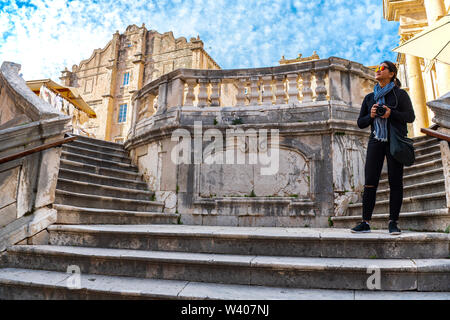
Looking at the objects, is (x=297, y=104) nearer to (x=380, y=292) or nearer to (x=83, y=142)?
(x=380, y=292)

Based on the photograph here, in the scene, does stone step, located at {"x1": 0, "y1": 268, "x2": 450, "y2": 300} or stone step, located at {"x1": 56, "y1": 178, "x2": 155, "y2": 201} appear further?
stone step, located at {"x1": 56, "y1": 178, "x2": 155, "y2": 201}

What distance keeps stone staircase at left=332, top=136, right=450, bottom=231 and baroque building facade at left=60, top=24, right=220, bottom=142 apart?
22.0 metres

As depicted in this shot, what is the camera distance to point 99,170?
19.7 ft

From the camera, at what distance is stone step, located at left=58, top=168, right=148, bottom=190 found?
5.27 meters

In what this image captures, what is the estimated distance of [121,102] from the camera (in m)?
28.6

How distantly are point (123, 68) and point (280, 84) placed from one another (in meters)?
27.0

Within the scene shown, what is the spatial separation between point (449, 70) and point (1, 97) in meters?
12.8

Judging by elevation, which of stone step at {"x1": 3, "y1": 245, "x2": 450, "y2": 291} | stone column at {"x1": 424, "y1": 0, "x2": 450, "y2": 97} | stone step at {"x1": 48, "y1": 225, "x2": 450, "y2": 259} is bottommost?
stone step at {"x1": 3, "y1": 245, "x2": 450, "y2": 291}

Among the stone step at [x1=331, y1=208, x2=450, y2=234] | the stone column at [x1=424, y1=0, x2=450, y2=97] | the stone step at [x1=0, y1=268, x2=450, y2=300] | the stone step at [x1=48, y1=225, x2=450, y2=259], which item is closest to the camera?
the stone step at [x1=0, y1=268, x2=450, y2=300]

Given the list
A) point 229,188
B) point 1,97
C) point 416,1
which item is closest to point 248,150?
point 229,188

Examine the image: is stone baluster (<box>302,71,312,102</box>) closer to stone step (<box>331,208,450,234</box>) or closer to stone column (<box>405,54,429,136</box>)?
stone step (<box>331,208,450,234</box>)

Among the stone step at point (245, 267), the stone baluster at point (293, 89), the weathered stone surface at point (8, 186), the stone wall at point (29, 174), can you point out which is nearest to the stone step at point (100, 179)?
the stone wall at point (29, 174)

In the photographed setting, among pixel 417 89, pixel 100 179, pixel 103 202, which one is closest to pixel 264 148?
pixel 103 202

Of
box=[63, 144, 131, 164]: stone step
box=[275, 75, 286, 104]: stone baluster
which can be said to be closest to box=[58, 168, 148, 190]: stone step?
box=[63, 144, 131, 164]: stone step
